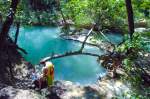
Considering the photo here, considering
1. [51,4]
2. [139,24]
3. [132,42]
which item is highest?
[132,42]

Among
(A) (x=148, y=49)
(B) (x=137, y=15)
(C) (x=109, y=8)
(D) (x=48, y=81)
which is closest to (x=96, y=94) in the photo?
(D) (x=48, y=81)

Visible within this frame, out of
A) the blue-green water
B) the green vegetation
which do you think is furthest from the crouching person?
the blue-green water

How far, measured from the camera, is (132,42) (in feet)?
29.3

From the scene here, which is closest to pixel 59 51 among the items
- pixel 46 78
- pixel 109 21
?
pixel 109 21

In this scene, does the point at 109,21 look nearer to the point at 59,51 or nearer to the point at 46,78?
the point at 46,78

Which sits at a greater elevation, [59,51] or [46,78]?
[46,78]

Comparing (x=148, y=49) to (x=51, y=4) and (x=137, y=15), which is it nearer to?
(x=137, y=15)

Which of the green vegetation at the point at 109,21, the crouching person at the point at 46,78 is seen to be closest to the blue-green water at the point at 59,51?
the green vegetation at the point at 109,21

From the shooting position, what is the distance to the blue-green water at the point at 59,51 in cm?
1834

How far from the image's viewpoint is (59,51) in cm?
2488

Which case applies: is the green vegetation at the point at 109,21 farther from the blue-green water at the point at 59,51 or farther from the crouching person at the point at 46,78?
the crouching person at the point at 46,78

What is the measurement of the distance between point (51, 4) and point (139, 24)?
948 cm

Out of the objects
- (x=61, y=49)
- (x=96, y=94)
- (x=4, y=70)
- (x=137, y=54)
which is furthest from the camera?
(x=61, y=49)

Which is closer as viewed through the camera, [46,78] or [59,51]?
[46,78]
